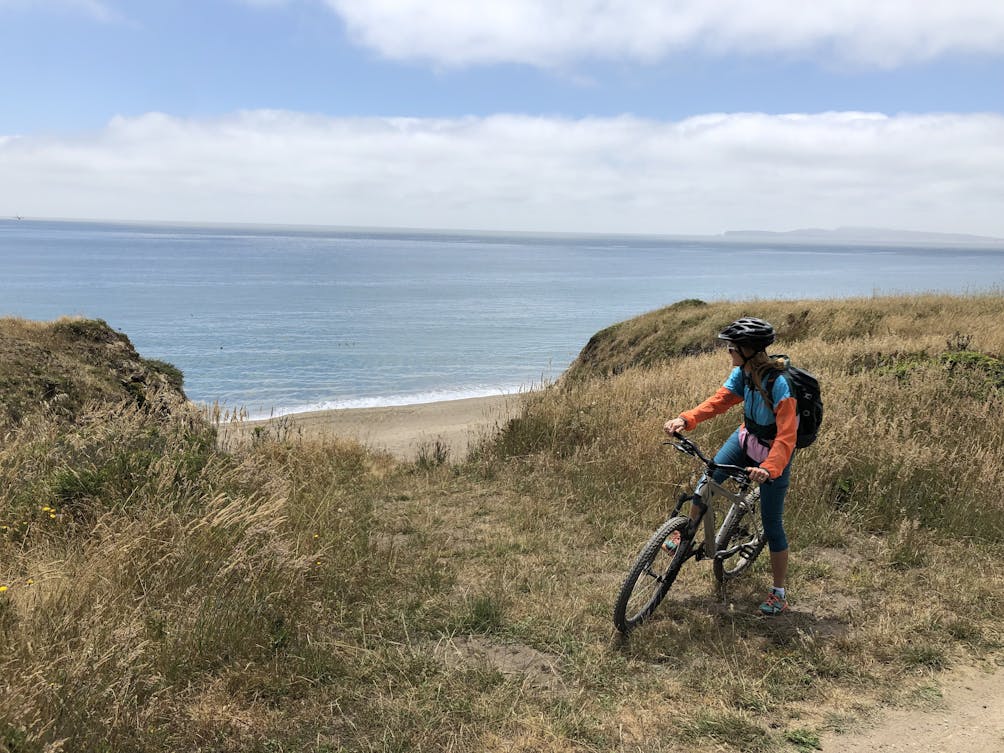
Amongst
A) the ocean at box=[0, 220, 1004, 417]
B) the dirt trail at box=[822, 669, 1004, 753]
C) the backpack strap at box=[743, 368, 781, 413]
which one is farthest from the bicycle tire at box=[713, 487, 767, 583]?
the ocean at box=[0, 220, 1004, 417]

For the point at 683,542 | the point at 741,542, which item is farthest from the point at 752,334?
the point at 741,542

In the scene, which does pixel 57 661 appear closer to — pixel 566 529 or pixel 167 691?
pixel 167 691

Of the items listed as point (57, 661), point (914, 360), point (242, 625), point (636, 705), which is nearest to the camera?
point (57, 661)

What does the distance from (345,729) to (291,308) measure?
2334 inches

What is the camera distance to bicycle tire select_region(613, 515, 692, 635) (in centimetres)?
459

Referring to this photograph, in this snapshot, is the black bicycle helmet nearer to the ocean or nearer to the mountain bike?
the mountain bike

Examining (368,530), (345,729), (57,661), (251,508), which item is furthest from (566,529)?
(57,661)

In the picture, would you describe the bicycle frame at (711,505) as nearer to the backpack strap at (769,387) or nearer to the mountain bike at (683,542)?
the mountain bike at (683,542)

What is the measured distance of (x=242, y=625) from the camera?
4.20 metres

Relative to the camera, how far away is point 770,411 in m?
4.75

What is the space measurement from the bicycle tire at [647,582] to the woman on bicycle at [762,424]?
146 millimetres

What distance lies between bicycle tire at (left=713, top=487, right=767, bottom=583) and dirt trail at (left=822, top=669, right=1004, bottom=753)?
4.95 feet

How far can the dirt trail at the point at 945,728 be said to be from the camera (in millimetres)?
3607

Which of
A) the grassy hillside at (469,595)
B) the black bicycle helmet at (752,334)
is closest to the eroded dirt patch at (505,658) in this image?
the grassy hillside at (469,595)
